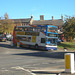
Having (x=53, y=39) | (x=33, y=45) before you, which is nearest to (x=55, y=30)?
(x=53, y=39)

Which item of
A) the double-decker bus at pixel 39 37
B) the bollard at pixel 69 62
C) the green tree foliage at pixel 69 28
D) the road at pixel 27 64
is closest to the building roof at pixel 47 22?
the green tree foliage at pixel 69 28

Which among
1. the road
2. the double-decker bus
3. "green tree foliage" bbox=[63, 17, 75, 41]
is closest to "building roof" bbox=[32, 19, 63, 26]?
"green tree foliage" bbox=[63, 17, 75, 41]

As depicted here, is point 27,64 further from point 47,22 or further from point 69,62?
point 47,22

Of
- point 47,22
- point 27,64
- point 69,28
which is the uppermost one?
point 47,22

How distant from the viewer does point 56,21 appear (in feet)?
283

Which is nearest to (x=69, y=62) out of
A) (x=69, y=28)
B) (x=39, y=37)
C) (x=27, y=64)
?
(x=27, y=64)

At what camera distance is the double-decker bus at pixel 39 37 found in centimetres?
2636

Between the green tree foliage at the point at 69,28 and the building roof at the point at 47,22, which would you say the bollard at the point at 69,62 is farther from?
the building roof at the point at 47,22

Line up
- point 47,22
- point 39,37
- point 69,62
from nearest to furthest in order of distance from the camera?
point 69,62
point 39,37
point 47,22

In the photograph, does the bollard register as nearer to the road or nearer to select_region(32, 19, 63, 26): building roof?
the road

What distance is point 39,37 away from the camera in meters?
27.4

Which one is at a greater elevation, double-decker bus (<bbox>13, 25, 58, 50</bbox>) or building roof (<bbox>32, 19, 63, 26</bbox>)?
building roof (<bbox>32, 19, 63, 26</bbox>)

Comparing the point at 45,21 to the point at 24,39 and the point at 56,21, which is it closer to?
the point at 56,21

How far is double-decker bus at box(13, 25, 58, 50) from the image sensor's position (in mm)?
26359
